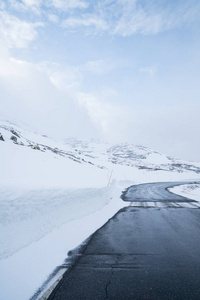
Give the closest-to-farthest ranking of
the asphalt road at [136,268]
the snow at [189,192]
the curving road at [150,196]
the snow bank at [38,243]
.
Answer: the asphalt road at [136,268] < the snow bank at [38,243] < the curving road at [150,196] < the snow at [189,192]

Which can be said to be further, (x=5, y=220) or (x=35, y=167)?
(x=35, y=167)

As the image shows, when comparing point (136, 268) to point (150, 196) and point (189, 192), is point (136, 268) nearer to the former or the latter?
point (150, 196)

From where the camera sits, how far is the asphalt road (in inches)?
136

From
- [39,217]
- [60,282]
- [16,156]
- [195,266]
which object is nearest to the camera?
[60,282]

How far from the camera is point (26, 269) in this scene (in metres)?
4.34

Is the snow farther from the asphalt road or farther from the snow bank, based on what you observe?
the snow bank

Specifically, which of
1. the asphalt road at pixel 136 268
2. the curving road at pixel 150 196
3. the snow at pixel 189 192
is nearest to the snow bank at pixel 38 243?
the asphalt road at pixel 136 268

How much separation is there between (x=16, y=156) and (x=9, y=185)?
16.4 meters


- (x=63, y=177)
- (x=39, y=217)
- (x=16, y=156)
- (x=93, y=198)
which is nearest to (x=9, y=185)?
(x=39, y=217)

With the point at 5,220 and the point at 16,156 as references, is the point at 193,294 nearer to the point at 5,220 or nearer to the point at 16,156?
the point at 5,220

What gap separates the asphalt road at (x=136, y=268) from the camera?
11.3 ft

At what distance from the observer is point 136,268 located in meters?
4.42

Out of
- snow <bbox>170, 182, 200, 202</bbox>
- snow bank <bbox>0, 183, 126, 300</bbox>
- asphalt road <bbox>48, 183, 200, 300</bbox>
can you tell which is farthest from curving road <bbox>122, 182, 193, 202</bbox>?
asphalt road <bbox>48, 183, 200, 300</bbox>

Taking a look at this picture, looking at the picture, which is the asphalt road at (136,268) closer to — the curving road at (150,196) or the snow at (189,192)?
the curving road at (150,196)
